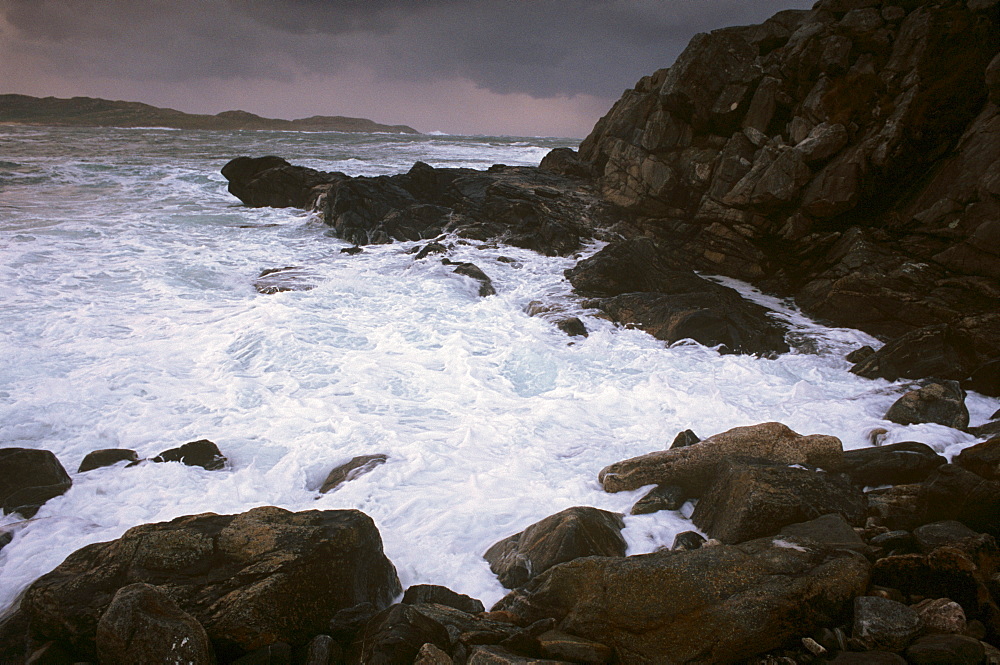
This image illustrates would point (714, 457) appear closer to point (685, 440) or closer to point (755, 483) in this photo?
point (685, 440)

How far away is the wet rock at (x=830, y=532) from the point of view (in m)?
3.96

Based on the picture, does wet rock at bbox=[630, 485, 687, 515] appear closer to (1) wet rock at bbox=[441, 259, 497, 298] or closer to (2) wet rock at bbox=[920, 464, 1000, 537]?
(2) wet rock at bbox=[920, 464, 1000, 537]

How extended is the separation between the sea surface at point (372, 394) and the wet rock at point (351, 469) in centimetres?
12

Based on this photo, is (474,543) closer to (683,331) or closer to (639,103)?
(683,331)

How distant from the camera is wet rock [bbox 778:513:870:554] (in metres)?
3.96

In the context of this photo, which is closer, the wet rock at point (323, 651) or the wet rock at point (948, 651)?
the wet rock at point (948, 651)

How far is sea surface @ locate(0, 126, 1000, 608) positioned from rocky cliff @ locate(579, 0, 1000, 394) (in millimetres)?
1151

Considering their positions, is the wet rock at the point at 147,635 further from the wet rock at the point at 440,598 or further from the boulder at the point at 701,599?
the boulder at the point at 701,599

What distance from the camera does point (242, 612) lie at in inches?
138

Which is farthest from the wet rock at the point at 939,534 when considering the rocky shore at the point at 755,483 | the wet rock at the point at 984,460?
the wet rock at the point at 984,460

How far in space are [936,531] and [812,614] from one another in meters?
1.69

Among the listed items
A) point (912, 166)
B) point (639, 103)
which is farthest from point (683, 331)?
point (639, 103)

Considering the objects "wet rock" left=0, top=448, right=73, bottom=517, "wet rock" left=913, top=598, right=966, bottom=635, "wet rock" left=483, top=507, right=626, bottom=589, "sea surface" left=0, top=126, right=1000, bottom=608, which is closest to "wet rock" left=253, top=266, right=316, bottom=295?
"sea surface" left=0, top=126, right=1000, bottom=608

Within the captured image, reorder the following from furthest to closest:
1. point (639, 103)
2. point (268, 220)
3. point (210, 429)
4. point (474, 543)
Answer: point (268, 220) → point (639, 103) → point (210, 429) → point (474, 543)
